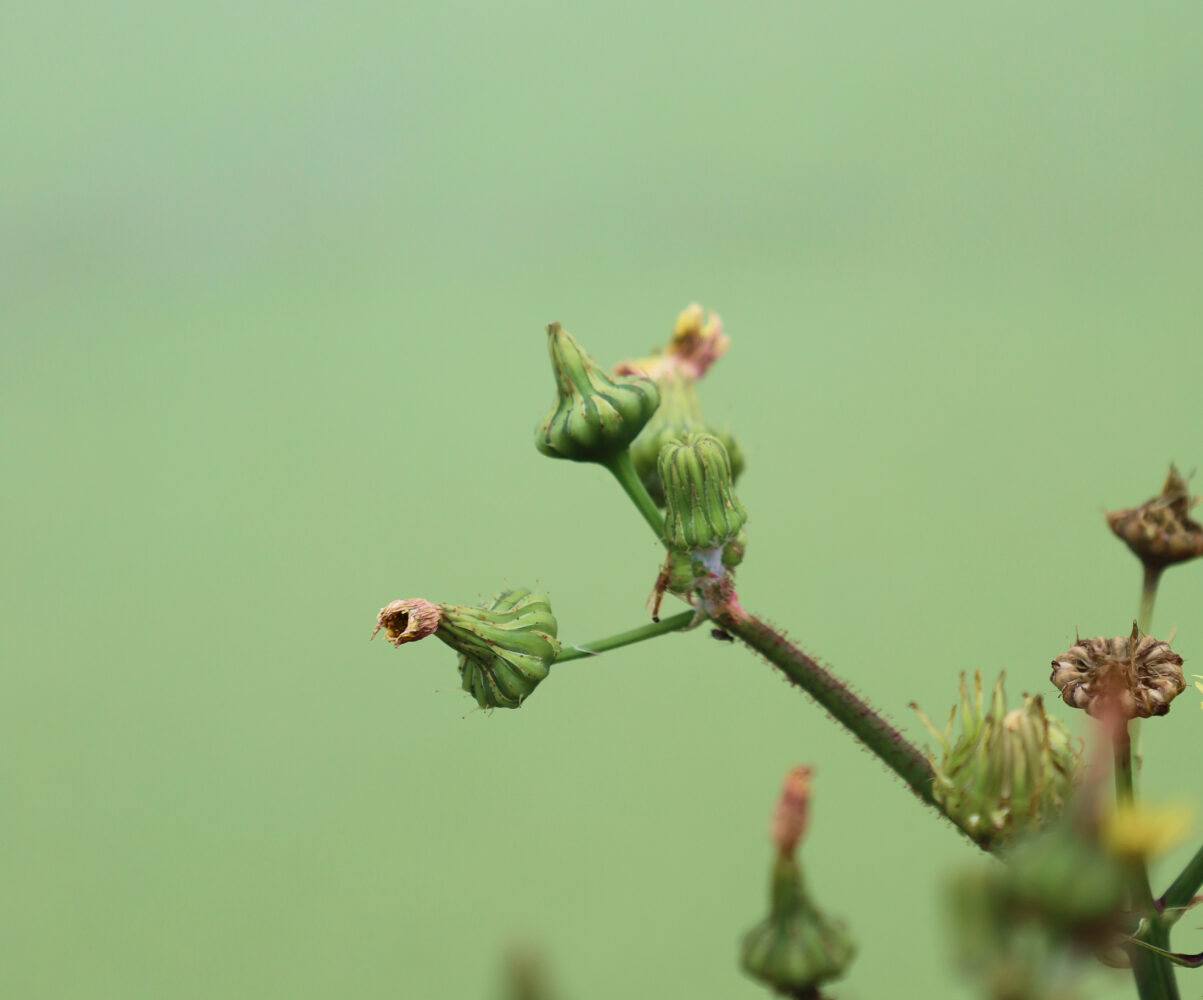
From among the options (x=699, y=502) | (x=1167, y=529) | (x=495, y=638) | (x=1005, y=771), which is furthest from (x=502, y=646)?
(x=1167, y=529)

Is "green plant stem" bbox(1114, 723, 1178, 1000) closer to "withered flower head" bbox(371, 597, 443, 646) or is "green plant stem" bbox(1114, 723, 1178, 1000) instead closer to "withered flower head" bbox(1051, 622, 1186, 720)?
"withered flower head" bbox(1051, 622, 1186, 720)

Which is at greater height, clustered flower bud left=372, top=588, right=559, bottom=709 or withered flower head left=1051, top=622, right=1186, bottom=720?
clustered flower bud left=372, top=588, right=559, bottom=709

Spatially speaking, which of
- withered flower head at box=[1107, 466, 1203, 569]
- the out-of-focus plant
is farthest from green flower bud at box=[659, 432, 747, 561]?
withered flower head at box=[1107, 466, 1203, 569]

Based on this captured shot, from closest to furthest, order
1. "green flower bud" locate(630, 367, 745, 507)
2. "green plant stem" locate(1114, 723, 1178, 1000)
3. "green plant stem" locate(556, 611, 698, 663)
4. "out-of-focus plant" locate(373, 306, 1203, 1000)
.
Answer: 1. "out-of-focus plant" locate(373, 306, 1203, 1000)
2. "green plant stem" locate(1114, 723, 1178, 1000)
3. "green plant stem" locate(556, 611, 698, 663)
4. "green flower bud" locate(630, 367, 745, 507)

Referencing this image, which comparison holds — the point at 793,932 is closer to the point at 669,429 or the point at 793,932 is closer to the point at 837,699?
the point at 837,699

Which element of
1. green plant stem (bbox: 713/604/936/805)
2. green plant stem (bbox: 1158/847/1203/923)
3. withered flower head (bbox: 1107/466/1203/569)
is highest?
withered flower head (bbox: 1107/466/1203/569)
